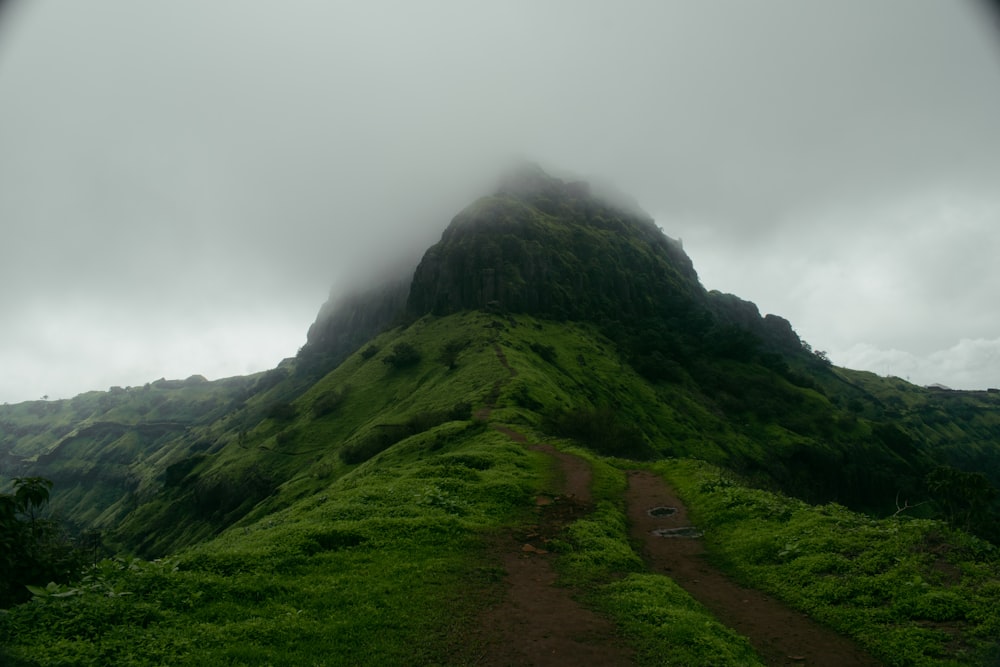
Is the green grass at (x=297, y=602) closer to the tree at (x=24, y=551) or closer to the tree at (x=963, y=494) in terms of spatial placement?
the tree at (x=24, y=551)

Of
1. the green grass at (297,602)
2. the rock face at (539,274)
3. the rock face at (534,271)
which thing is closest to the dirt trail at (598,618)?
the green grass at (297,602)

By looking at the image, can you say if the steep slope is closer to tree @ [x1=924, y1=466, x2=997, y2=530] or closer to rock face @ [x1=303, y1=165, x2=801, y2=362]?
rock face @ [x1=303, y1=165, x2=801, y2=362]

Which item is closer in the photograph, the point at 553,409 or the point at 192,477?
the point at 553,409

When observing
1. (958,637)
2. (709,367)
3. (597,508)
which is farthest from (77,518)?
(958,637)

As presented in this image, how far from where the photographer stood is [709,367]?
14288 centimetres

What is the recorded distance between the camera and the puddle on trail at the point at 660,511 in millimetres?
26891

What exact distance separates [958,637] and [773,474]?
95.8 metres

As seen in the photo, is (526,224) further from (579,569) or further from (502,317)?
(579,569)

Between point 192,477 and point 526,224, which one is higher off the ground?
point 526,224

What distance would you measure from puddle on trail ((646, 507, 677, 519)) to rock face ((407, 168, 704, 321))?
10748cm

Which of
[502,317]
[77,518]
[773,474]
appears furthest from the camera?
[77,518]

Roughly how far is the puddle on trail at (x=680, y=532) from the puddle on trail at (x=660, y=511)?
6.91ft

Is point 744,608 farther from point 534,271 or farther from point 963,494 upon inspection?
point 534,271

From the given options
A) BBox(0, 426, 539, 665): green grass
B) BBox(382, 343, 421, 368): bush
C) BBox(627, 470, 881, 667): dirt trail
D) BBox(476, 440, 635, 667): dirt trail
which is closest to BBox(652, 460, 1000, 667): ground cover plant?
BBox(627, 470, 881, 667): dirt trail
